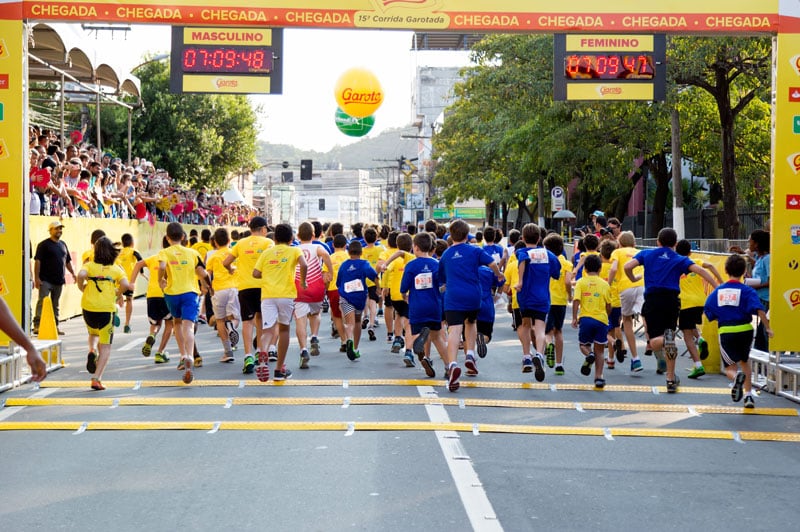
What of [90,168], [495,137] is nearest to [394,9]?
[90,168]

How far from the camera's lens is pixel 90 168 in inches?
932

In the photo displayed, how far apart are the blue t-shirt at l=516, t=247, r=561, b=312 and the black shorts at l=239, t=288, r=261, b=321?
10.6 feet

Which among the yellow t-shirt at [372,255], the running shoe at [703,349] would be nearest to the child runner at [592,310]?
the running shoe at [703,349]

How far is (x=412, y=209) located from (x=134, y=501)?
10868 cm

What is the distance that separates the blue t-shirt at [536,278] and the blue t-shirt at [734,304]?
2408mm

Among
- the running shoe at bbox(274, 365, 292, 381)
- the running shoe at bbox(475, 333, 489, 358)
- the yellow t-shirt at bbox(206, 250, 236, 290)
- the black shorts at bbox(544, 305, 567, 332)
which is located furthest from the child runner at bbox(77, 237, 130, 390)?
the black shorts at bbox(544, 305, 567, 332)

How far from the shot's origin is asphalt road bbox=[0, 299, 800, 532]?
20.7ft

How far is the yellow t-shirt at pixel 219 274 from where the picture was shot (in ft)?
47.0

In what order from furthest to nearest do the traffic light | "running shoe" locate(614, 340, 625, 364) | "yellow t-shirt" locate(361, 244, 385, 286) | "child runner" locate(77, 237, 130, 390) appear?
the traffic light
"yellow t-shirt" locate(361, 244, 385, 286)
"running shoe" locate(614, 340, 625, 364)
"child runner" locate(77, 237, 130, 390)

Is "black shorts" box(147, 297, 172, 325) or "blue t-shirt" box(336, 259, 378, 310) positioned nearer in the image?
"black shorts" box(147, 297, 172, 325)

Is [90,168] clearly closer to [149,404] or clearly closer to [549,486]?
[149,404]

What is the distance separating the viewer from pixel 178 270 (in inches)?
491

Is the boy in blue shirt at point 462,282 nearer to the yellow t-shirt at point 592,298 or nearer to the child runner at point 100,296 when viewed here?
the yellow t-shirt at point 592,298

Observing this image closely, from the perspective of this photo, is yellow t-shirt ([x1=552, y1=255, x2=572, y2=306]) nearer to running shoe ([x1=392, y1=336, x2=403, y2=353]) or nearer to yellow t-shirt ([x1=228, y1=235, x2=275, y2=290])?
running shoe ([x1=392, y1=336, x2=403, y2=353])
